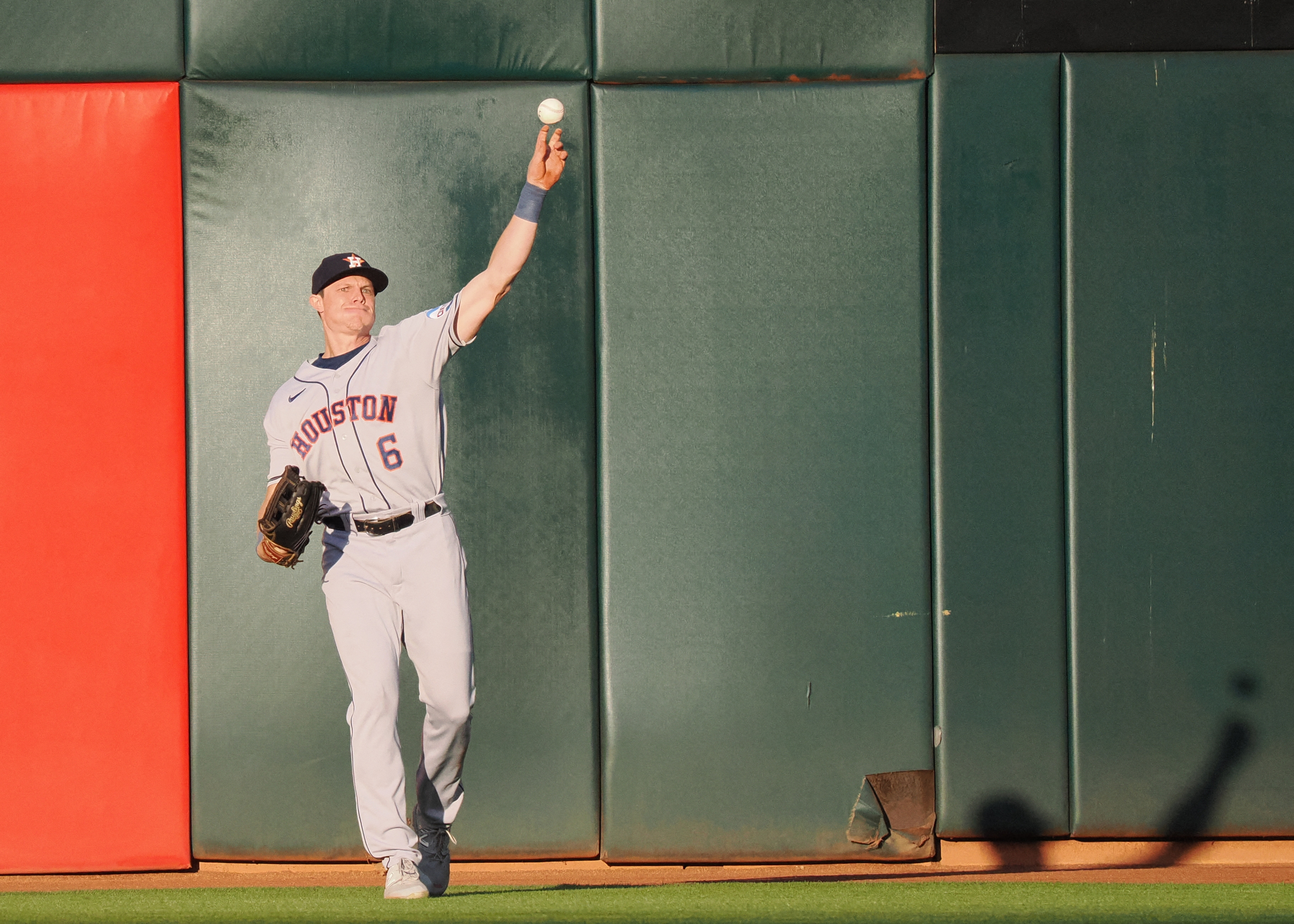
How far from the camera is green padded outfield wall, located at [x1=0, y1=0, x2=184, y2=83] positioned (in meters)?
3.31

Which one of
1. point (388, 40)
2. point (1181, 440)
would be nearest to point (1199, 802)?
point (1181, 440)

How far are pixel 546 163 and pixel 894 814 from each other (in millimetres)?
2315

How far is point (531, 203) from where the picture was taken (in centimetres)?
284

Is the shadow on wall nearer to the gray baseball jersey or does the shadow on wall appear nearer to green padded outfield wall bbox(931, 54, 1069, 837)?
green padded outfield wall bbox(931, 54, 1069, 837)

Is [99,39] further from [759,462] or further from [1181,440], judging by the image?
[1181,440]

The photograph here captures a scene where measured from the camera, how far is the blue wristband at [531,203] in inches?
112

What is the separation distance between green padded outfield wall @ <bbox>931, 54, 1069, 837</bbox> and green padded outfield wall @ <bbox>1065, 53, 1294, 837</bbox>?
0.08 metres

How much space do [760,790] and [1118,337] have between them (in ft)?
6.23

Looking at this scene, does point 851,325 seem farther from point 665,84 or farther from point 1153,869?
point 1153,869

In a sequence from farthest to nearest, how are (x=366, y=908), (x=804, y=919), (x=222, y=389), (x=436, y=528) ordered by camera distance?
(x=222, y=389)
(x=436, y=528)
(x=366, y=908)
(x=804, y=919)

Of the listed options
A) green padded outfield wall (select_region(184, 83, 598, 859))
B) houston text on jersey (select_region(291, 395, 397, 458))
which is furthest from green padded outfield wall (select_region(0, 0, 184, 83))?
houston text on jersey (select_region(291, 395, 397, 458))

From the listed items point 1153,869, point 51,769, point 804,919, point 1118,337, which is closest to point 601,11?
point 1118,337

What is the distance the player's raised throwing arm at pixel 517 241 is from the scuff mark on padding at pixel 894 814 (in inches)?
76.6

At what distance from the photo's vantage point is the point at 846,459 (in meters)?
3.30
